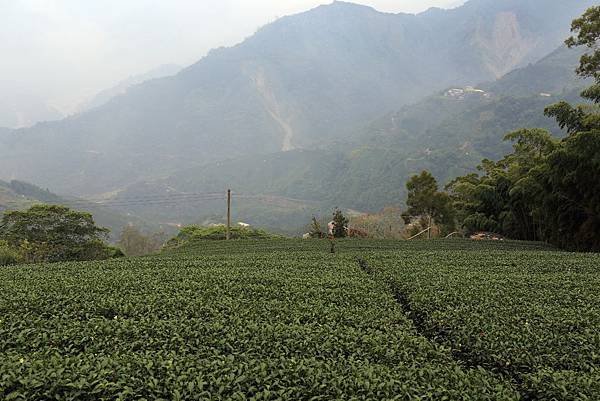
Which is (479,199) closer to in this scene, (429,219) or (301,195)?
(429,219)

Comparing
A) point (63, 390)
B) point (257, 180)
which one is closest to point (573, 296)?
point (63, 390)

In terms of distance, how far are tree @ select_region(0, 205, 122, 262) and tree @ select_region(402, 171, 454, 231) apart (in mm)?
25970

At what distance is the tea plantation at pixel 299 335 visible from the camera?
4.04 meters

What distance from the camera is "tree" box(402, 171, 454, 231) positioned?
3625cm

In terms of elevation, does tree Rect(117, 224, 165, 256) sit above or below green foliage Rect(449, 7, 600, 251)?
below

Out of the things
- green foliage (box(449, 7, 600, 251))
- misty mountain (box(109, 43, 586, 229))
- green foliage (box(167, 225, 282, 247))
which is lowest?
green foliage (box(167, 225, 282, 247))

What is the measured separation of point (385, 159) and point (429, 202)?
93.5 metres

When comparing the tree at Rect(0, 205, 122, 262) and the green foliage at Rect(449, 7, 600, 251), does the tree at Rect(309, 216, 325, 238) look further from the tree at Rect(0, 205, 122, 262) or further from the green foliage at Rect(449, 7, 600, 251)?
the tree at Rect(0, 205, 122, 262)

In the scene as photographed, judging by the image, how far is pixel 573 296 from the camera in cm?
785

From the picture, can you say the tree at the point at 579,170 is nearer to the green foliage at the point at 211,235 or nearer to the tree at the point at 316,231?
the tree at the point at 316,231

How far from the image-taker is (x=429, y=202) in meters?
36.2

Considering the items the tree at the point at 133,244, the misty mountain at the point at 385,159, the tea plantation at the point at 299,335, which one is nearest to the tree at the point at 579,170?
the tea plantation at the point at 299,335

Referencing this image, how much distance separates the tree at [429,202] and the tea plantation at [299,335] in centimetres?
2663

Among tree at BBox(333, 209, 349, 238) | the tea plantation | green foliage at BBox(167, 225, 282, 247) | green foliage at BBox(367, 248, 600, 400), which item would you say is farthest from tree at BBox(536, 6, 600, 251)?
green foliage at BBox(167, 225, 282, 247)
